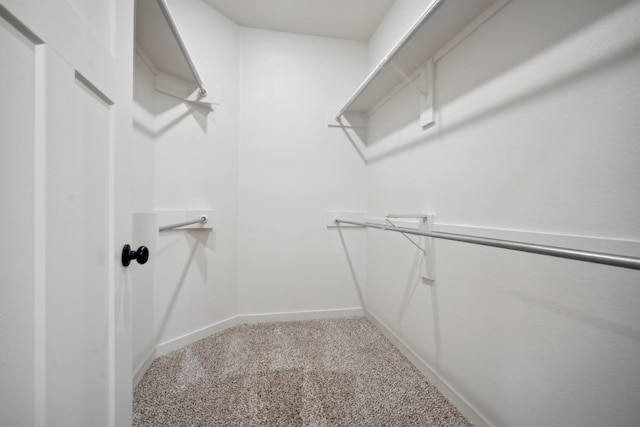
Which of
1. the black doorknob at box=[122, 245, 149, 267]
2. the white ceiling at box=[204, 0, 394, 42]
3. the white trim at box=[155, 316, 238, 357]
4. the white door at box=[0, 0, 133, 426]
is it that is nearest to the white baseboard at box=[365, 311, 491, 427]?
the white trim at box=[155, 316, 238, 357]

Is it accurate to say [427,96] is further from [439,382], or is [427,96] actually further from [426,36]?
[439,382]

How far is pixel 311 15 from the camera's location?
187cm

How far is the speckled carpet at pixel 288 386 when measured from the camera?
3.60ft

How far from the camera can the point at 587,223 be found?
2.37 feet

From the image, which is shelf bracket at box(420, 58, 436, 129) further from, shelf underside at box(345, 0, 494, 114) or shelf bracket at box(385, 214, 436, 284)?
shelf bracket at box(385, 214, 436, 284)

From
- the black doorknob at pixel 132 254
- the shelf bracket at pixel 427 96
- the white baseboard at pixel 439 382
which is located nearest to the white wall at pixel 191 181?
the black doorknob at pixel 132 254

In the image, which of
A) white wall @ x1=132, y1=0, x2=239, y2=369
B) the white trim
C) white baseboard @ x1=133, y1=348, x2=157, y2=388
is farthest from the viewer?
the white trim

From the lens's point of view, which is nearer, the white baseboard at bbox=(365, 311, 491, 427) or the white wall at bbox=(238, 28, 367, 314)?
the white baseboard at bbox=(365, 311, 491, 427)

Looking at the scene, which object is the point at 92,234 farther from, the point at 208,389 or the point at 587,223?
the point at 587,223

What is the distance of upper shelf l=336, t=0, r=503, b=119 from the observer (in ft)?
3.34

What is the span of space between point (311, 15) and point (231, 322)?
8.28ft

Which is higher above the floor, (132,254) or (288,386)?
(132,254)

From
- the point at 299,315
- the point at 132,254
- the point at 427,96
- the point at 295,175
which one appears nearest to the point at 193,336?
the point at 299,315

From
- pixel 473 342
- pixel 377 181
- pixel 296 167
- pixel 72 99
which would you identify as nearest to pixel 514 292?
pixel 473 342
